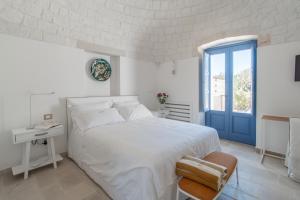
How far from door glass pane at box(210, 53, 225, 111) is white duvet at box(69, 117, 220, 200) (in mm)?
1799

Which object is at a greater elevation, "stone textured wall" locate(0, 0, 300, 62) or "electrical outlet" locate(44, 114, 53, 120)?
"stone textured wall" locate(0, 0, 300, 62)

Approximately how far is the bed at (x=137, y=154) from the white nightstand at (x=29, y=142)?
0.29m

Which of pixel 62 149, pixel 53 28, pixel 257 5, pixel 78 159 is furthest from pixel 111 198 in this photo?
pixel 257 5

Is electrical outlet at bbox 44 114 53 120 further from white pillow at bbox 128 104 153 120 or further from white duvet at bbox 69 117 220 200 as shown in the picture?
white pillow at bbox 128 104 153 120

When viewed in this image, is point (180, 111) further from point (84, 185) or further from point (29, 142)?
point (29, 142)

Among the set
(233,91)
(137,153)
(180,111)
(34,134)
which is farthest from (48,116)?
(233,91)

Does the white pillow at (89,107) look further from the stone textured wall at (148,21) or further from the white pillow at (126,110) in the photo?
the stone textured wall at (148,21)

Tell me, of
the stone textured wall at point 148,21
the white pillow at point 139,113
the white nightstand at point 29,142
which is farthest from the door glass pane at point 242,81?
the white nightstand at point 29,142

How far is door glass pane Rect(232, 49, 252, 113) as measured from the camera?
3326 millimetres

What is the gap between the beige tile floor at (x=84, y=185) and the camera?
1.78 m

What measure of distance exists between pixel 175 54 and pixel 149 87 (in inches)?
44.6

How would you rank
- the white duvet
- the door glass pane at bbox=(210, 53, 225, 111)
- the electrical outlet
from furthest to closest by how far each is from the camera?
the door glass pane at bbox=(210, 53, 225, 111) < the electrical outlet < the white duvet

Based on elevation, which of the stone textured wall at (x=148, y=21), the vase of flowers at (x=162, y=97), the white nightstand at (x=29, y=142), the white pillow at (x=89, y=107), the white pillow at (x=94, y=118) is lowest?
the white nightstand at (x=29, y=142)

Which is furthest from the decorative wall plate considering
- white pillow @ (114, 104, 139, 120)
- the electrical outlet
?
the electrical outlet
